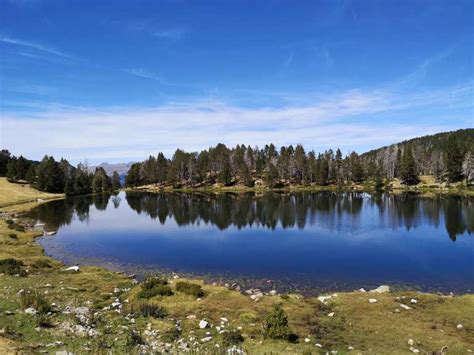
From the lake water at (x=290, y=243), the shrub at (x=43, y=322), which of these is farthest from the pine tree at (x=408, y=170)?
the shrub at (x=43, y=322)

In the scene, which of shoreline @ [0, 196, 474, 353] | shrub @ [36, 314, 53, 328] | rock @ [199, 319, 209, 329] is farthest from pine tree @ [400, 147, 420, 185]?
shrub @ [36, 314, 53, 328]

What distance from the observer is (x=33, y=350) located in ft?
53.4

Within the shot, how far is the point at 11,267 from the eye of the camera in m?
37.1

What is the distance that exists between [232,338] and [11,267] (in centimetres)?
2752

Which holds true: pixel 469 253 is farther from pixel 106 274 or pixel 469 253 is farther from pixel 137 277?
pixel 106 274

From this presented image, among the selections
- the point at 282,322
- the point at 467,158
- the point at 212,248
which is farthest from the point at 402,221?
the point at 467,158

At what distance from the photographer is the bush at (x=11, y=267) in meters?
36.2

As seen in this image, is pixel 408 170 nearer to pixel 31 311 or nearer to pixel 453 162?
pixel 453 162

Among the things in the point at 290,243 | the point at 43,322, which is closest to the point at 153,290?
the point at 43,322

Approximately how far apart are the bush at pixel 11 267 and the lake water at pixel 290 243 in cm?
1131

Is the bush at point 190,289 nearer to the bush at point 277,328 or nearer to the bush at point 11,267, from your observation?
the bush at point 277,328

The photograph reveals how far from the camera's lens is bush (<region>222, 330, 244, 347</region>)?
2017 centimetres

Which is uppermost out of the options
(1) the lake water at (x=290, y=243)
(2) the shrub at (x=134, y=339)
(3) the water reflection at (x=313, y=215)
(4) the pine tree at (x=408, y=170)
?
(4) the pine tree at (x=408, y=170)

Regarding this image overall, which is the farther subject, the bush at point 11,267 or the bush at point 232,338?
the bush at point 11,267
